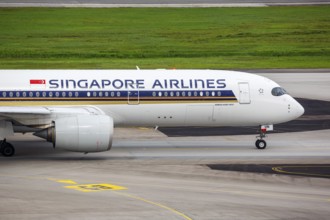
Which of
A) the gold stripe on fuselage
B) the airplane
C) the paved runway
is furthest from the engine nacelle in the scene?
the gold stripe on fuselage

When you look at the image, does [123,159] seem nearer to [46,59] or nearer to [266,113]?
[266,113]

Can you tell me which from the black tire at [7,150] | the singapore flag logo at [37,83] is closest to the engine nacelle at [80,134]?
the black tire at [7,150]

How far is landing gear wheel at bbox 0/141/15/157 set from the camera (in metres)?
40.1

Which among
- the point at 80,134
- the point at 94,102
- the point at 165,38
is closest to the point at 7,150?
the point at 80,134

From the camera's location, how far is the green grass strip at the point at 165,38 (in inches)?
3140

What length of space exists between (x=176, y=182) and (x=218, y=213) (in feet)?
17.4

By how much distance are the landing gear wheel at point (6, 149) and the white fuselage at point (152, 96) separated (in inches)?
50.2

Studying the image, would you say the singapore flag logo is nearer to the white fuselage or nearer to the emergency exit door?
the white fuselage

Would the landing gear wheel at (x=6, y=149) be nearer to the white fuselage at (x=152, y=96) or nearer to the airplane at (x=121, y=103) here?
the airplane at (x=121, y=103)

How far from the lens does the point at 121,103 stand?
41.3 m

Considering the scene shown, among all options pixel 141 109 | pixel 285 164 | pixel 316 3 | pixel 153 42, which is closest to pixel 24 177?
pixel 141 109

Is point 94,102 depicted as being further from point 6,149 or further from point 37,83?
point 6,149

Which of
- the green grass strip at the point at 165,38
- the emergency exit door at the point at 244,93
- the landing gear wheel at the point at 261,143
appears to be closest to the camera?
the emergency exit door at the point at 244,93

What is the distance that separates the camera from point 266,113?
42.6 metres
